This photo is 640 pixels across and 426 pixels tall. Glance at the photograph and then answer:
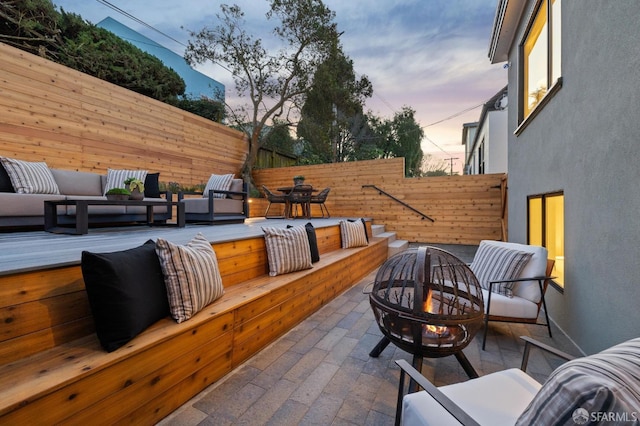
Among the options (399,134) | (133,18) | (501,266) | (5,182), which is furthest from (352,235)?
(399,134)

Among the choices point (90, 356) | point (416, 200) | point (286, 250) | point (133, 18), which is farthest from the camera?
point (133, 18)

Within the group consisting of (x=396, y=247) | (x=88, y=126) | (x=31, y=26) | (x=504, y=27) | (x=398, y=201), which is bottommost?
(x=396, y=247)

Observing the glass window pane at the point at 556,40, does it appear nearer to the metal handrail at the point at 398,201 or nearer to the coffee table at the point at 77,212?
the metal handrail at the point at 398,201

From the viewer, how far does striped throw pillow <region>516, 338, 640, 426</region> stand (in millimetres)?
442

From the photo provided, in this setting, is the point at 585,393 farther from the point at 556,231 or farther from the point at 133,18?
the point at 133,18

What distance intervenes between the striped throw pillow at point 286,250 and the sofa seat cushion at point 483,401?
1.73m

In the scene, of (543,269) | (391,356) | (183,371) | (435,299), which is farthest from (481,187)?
(183,371)

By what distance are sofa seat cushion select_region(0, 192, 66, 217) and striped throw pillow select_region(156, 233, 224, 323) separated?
107 inches

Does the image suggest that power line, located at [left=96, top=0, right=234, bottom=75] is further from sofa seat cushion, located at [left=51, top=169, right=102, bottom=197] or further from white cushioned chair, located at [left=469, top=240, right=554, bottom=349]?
white cushioned chair, located at [left=469, top=240, right=554, bottom=349]

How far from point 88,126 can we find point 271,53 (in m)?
5.44

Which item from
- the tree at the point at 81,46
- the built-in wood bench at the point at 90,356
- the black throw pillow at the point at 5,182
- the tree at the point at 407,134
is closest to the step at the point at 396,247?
the built-in wood bench at the point at 90,356

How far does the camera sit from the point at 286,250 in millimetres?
2609

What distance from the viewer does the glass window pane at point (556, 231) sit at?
8.44ft

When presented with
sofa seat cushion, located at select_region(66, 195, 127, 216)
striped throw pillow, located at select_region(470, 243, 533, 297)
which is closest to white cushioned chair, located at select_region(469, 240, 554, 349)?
striped throw pillow, located at select_region(470, 243, 533, 297)
